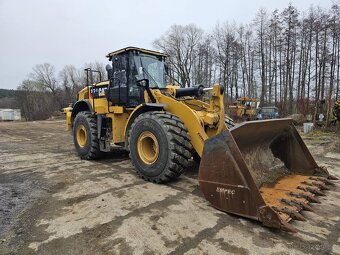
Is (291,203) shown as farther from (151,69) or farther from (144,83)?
(151,69)

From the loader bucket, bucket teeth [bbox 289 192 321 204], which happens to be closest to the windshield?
the loader bucket

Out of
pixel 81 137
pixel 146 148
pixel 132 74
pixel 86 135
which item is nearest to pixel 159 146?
pixel 146 148

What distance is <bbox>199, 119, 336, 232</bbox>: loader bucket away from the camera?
3.10 metres

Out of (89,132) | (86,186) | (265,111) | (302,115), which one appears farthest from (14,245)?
(265,111)

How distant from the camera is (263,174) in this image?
432 centimetres

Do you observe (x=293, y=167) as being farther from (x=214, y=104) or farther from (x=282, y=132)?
(x=214, y=104)

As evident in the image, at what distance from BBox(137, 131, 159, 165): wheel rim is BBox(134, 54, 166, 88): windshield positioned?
136cm

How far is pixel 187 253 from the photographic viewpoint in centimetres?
261

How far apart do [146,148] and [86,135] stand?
2480 mm

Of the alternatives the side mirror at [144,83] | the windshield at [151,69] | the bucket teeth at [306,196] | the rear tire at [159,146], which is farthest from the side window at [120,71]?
the bucket teeth at [306,196]

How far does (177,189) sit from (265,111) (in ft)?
73.8

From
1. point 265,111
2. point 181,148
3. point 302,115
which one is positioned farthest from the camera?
point 265,111

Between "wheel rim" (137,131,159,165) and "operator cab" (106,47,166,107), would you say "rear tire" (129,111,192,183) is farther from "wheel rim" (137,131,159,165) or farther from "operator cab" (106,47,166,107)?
"operator cab" (106,47,166,107)

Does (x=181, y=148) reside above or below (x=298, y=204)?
above
